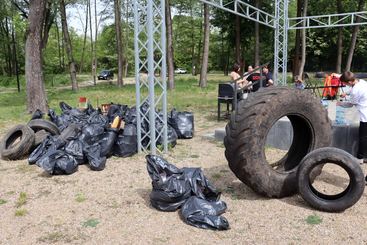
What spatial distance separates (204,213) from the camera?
14.6ft

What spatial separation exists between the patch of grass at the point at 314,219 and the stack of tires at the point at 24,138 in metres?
5.47

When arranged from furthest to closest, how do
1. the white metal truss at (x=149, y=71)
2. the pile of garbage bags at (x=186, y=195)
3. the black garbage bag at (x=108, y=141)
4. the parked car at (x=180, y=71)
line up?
the parked car at (x=180, y=71), the black garbage bag at (x=108, y=141), the white metal truss at (x=149, y=71), the pile of garbage bags at (x=186, y=195)

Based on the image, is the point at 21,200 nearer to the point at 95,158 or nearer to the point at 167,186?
the point at 95,158

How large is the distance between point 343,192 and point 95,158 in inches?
159

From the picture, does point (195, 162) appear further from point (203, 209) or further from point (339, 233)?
point (339, 233)

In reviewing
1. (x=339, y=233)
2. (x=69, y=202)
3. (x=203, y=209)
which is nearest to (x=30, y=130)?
(x=69, y=202)

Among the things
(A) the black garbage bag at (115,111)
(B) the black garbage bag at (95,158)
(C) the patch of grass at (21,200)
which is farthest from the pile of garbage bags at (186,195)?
(A) the black garbage bag at (115,111)

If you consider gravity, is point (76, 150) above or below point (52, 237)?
above

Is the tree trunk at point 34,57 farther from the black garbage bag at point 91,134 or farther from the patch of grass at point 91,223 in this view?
the patch of grass at point 91,223

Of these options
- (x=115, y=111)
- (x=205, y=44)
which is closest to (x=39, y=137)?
(x=115, y=111)

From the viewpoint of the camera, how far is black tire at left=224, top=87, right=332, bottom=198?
488 cm

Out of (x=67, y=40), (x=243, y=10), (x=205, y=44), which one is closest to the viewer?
(x=243, y=10)

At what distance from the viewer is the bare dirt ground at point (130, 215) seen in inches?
163

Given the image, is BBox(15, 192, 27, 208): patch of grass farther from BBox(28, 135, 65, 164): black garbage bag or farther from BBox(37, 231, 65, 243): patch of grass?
BBox(28, 135, 65, 164): black garbage bag
